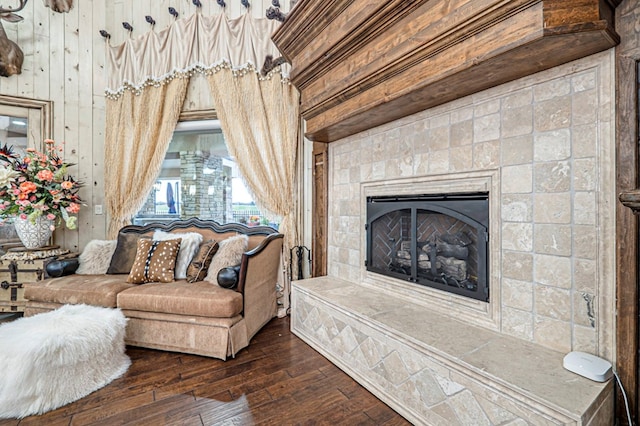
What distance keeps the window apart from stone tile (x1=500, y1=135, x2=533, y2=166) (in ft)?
8.30

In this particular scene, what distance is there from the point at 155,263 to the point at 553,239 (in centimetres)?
286

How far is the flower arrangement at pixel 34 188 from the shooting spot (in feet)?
9.07

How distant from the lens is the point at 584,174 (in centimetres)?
127

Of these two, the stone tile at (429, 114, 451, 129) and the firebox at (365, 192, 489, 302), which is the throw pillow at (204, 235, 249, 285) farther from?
the stone tile at (429, 114, 451, 129)

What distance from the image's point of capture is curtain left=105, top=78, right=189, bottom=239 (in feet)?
11.0

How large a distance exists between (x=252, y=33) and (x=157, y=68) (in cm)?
120

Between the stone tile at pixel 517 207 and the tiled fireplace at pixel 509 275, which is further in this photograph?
the stone tile at pixel 517 207

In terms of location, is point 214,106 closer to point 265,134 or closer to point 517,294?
point 265,134

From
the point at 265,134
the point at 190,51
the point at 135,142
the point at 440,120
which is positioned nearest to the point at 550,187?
the point at 440,120

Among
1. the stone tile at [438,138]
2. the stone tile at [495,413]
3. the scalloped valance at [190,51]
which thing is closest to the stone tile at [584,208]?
the stone tile at [438,138]

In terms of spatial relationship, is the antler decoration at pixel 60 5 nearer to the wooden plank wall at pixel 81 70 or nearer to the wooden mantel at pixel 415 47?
the wooden plank wall at pixel 81 70

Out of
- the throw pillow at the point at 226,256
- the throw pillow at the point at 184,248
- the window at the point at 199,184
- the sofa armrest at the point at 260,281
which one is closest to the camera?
the sofa armrest at the point at 260,281

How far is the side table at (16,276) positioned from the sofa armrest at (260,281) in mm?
2050

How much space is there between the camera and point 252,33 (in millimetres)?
3088
